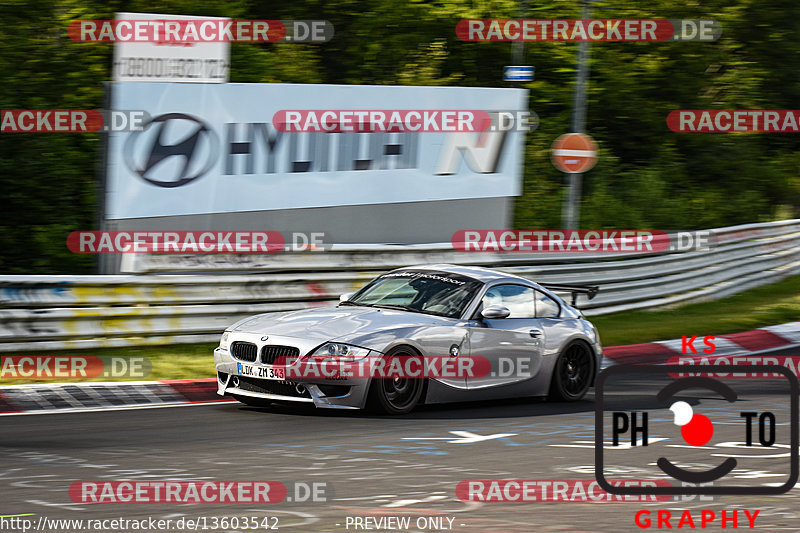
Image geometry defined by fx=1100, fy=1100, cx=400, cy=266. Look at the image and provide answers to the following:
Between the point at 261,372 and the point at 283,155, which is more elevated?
the point at 283,155

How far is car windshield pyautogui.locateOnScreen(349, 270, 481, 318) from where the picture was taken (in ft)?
32.5

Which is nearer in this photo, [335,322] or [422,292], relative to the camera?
[335,322]

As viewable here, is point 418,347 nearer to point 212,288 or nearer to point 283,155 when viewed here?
point 212,288

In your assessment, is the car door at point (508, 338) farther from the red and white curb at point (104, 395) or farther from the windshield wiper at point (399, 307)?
the red and white curb at point (104, 395)

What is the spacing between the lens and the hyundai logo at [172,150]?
12922 mm

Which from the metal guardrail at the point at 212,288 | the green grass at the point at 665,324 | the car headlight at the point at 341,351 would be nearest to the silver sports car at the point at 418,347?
the car headlight at the point at 341,351

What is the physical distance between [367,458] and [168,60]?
24.7 feet

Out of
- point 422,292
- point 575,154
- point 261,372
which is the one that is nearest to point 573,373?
point 422,292

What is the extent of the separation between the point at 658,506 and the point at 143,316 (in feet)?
23.6

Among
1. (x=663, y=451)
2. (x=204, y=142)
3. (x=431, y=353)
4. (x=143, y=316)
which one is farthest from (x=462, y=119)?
(x=663, y=451)

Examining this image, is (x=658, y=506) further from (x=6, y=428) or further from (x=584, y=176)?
(x=584, y=176)

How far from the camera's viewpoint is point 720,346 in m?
14.9

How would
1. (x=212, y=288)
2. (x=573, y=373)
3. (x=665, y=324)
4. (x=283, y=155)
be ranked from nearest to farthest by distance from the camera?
(x=573, y=373)
(x=212, y=288)
(x=283, y=155)
(x=665, y=324)

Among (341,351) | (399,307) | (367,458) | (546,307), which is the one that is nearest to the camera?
(367,458)
